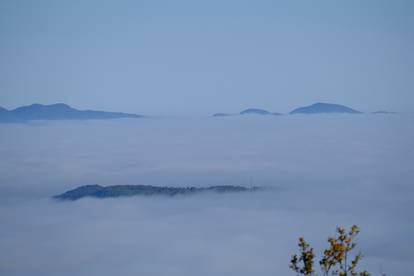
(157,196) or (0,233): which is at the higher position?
(157,196)

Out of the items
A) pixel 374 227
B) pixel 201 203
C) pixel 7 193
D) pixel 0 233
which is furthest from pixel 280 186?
pixel 7 193

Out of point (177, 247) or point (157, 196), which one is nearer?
point (177, 247)

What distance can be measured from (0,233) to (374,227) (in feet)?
310

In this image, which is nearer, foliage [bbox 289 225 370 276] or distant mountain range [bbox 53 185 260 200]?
foliage [bbox 289 225 370 276]

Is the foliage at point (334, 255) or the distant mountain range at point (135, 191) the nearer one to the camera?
the foliage at point (334, 255)

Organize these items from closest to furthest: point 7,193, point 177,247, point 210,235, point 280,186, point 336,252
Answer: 1. point 336,252
2. point 177,247
3. point 210,235
4. point 280,186
5. point 7,193

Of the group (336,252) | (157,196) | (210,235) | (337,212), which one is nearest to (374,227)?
(337,212)

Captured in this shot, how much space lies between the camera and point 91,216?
461ft

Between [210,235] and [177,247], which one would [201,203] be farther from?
[177,247]

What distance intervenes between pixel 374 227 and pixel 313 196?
143 ft

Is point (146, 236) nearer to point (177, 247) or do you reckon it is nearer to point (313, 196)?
point (177, 247)

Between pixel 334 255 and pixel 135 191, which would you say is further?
pixel 135 191

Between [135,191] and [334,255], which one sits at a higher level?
[334,255]

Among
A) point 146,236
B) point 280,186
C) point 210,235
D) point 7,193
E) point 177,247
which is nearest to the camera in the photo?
point 177,247
